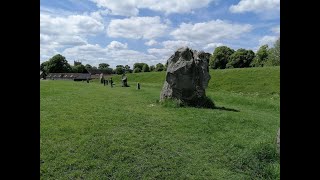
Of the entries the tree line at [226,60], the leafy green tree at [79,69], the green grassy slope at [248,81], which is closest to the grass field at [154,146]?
the green grassy slope at [248,81]

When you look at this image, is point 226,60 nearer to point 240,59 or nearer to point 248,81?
point 240,59

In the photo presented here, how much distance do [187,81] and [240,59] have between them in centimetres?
6941

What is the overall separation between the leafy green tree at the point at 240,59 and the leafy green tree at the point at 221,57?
111 inches

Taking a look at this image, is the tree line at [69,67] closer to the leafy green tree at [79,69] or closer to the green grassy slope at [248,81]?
the leafy green tree at [79,69]

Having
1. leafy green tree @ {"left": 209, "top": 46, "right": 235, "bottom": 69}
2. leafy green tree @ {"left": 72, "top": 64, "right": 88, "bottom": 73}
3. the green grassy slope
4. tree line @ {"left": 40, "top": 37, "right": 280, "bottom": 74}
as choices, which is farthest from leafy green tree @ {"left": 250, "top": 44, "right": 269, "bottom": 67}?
leafy green tree @ {"left": 72, "top": 64, "right": 88, "bottom": 73}

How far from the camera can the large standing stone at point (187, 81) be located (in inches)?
658

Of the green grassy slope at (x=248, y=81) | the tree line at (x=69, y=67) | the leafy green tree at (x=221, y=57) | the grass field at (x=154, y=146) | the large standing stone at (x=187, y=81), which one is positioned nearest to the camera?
the grass field at (x=154, y=146)

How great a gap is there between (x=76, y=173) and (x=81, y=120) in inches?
215

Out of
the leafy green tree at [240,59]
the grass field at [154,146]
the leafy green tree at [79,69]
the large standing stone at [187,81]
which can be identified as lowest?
the grass field at [154,146]

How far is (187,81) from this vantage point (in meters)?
16.8

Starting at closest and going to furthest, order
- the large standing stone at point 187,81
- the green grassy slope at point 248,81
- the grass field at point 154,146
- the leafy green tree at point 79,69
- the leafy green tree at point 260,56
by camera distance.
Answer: the grass field at point 154,146, the large standing stone at point 187,81, the green grassy slope at point 248,81, the leafy green tree at point 260,56, the leafy green tree at point 79,69

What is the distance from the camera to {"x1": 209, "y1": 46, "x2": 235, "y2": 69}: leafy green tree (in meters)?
Result: 88.1

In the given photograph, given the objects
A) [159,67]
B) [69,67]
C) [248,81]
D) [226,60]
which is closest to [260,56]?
[226,60]
